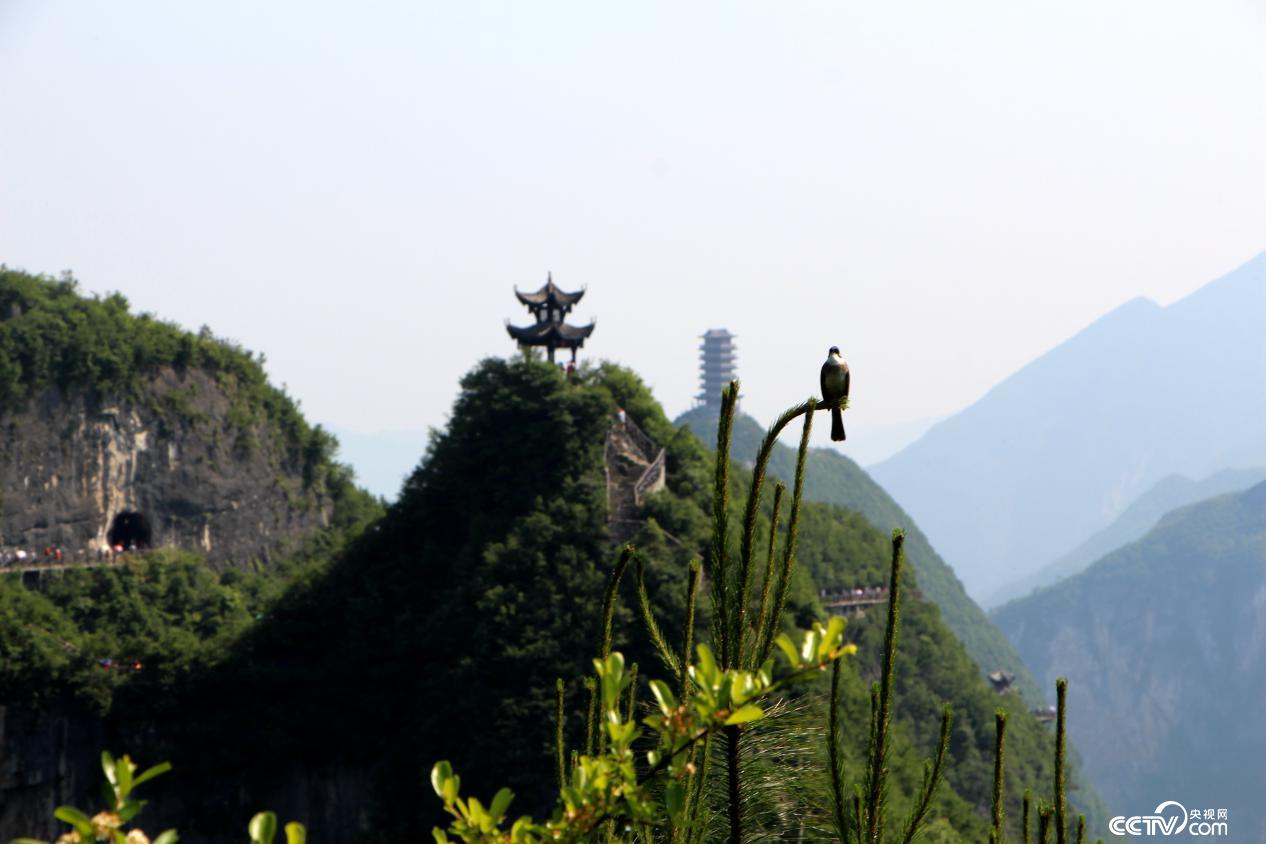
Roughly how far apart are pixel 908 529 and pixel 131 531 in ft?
210

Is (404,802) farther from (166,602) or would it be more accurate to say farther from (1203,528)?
(1203,528)

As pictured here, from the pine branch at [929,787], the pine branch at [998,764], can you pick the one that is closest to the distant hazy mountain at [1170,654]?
the pine branch at [998,764]

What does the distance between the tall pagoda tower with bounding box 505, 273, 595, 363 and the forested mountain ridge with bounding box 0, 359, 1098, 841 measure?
155cm

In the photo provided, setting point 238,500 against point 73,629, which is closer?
point 73,629

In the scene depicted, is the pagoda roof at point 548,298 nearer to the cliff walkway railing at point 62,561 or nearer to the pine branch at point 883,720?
the cliff walkway railing at point 62,561

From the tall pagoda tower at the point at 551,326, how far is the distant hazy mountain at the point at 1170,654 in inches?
4776

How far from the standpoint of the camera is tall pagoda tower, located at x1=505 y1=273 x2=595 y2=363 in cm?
4528

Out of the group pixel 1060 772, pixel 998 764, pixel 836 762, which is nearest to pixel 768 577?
pixel 836 762

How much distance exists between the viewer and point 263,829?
4.06m

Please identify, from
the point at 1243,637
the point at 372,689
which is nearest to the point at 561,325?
the point at 372,689

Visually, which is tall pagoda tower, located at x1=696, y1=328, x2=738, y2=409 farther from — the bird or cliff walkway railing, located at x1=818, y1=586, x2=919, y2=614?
the bird

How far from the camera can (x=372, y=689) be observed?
43250 millimetres

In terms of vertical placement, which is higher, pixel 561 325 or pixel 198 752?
pixel 561 325

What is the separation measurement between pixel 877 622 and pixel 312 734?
75.7 ft
